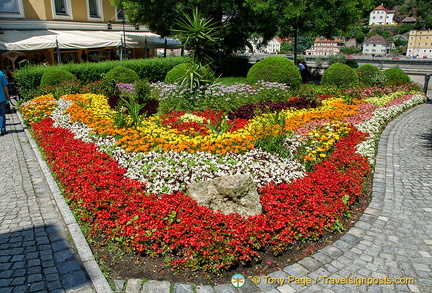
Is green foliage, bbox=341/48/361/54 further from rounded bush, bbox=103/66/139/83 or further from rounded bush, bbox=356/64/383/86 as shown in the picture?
rounded bush, bbox=103/66/139/83

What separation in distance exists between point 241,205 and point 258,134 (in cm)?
242

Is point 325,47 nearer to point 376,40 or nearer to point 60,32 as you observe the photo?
point 376,40

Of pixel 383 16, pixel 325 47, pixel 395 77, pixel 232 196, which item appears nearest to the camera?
pixel 232 196

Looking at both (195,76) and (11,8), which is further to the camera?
(11,8)

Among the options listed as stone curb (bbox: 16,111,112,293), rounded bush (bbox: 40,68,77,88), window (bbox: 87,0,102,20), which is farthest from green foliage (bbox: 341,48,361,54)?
stone curb (bbox: 16,111,112,293)

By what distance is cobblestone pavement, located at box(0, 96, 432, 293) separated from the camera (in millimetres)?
3424

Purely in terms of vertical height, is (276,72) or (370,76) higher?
(276,72)

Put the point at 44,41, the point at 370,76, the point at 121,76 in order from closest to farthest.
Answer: the point at 121,76 → the point at 370,76 → the point at 44,41

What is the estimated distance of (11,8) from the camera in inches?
726

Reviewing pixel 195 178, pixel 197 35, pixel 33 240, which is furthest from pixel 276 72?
pixel 33 240

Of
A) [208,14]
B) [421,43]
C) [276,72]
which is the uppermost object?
[208,14]

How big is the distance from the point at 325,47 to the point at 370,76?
11770 centimetres

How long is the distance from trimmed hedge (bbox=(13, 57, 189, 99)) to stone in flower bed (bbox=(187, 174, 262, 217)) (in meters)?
10.5

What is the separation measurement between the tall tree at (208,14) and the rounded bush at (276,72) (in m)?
5.59
